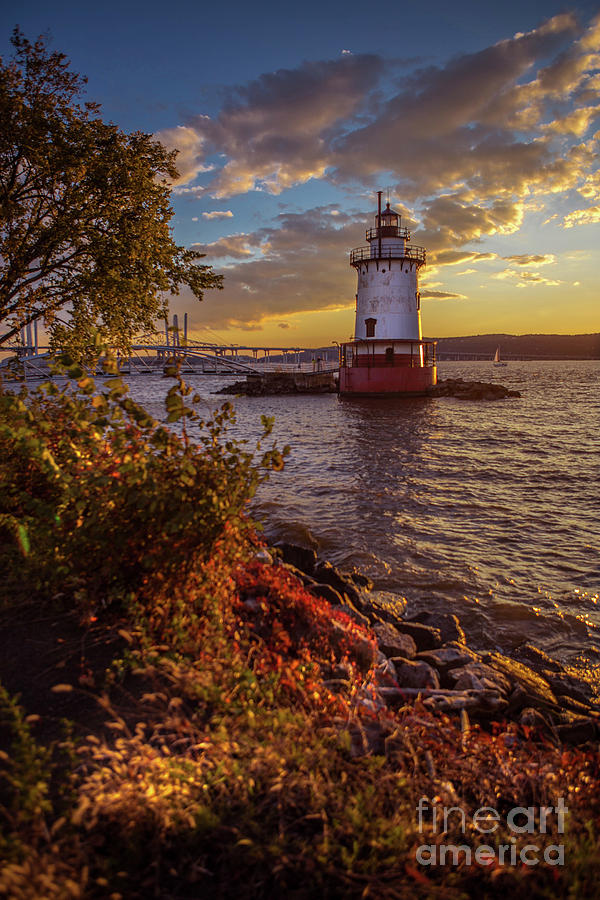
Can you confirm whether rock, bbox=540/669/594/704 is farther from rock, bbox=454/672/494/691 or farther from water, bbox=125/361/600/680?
rock, bbox=454/672/494/691

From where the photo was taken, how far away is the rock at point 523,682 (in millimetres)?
5605

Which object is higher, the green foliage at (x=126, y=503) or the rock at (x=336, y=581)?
the green foliage at (x=126, y=503)

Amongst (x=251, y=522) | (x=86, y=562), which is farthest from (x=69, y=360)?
(x=251, y=522)

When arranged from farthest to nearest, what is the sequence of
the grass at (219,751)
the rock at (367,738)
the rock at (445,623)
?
the rock at (445,623), the rock at (367,738), the grass at (219,751)

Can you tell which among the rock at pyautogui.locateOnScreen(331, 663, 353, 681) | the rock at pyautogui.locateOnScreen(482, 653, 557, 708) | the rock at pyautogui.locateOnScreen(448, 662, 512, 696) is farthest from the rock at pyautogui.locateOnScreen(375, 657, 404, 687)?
the rock at pyautogui.locateOnScreen(482, 653, 557, 708)

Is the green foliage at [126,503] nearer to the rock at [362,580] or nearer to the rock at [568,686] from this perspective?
the rock at [568,686]

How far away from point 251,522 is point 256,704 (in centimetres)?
152

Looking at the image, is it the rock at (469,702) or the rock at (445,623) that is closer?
the rock at (469,702)

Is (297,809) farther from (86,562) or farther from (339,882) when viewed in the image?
(86,562)

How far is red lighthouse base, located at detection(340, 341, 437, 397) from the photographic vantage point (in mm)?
50906

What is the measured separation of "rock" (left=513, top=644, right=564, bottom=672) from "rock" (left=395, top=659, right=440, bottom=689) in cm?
264

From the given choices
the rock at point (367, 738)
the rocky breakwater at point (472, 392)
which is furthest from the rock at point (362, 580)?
the rocky breakwater at point (472, 392)

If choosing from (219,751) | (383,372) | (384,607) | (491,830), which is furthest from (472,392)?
(219,751)

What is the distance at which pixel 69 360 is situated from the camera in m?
4.38
